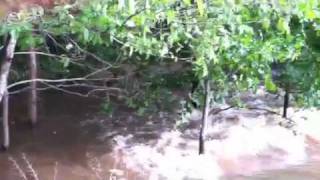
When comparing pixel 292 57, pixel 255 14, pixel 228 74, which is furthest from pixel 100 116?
pixel 255 14

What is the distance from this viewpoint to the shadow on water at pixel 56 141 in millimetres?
6289

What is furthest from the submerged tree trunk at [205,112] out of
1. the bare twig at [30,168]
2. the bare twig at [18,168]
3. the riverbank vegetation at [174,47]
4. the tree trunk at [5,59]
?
the tree trunk at [5,59]

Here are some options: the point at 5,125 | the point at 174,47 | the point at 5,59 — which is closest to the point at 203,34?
the point at 5,59

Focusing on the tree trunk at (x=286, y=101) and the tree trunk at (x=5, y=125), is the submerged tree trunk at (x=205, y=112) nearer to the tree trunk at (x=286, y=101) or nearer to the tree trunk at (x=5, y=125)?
the tree trunk at (x=286, y=101)

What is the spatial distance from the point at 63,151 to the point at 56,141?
27 cm

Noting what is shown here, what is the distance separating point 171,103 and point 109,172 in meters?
1.07

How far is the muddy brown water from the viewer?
6250 millimetres

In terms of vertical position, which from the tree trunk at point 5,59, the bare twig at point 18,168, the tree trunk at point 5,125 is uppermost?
the tree trunk at point 5,59

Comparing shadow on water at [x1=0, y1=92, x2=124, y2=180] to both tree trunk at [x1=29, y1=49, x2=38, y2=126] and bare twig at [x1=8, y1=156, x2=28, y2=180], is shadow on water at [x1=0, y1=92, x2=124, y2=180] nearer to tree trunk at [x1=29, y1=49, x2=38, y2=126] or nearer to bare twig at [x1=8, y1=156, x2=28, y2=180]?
bare twig at [x1=8, y1=156, x2=28, y2=180]

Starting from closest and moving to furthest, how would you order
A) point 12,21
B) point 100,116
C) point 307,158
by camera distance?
1. point 12,21
2. point 307,158
3. point 100,116

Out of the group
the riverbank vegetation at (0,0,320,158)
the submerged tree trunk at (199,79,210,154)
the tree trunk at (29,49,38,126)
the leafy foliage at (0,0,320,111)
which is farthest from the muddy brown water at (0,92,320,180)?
the leafy foliage at (0,0,320,111)

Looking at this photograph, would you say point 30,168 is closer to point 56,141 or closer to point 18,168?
point 18,168

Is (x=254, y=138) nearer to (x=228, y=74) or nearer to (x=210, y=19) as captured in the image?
(x=228, y=74)

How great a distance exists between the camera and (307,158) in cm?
690
